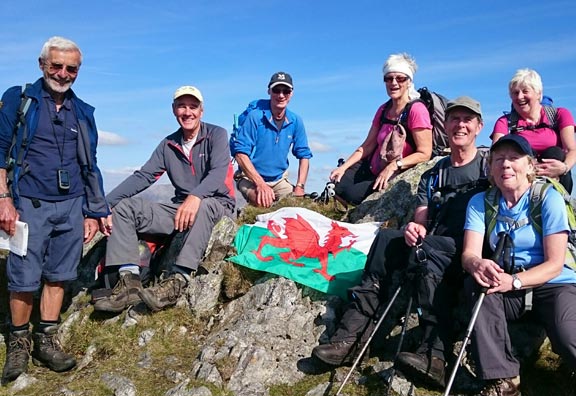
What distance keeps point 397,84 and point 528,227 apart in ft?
16.3

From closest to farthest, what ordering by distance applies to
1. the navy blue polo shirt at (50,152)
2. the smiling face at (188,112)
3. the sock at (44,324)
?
the navy blue polo shirt at (50,152)
the sock at (44,324)
the smiling face at (188,112)

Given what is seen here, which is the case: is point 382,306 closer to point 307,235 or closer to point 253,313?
point 253,313

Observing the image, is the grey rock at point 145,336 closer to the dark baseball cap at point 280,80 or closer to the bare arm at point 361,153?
the bare arm at point 361,153

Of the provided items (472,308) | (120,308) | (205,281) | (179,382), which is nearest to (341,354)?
(472,308)

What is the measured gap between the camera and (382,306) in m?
7.25

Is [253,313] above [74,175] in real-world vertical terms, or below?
below

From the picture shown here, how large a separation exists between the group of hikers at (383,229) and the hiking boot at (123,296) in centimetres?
2

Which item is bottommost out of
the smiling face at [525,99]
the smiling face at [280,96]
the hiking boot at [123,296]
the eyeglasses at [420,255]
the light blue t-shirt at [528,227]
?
the hiking boot at [123,296]

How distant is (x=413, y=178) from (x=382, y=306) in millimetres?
3959

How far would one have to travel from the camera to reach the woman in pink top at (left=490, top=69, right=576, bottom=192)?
9039 mm

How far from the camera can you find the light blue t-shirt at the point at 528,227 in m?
6.11

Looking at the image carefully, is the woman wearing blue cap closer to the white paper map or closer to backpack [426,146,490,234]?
backpack [426,146,490,234]

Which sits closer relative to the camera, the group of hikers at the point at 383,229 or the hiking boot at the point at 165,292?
the group of hikers at the point at 383,229

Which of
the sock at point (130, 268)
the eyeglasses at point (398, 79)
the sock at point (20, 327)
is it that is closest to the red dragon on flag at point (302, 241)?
the sock at point (130, 268)
